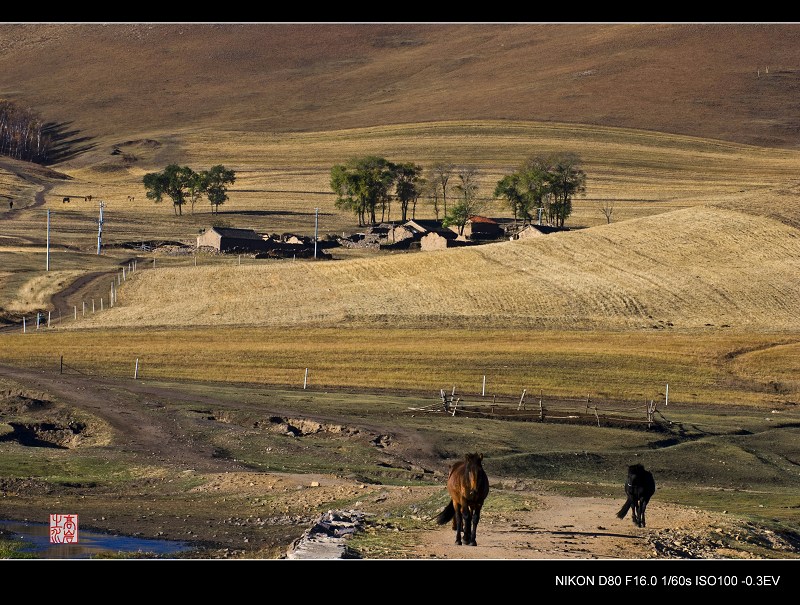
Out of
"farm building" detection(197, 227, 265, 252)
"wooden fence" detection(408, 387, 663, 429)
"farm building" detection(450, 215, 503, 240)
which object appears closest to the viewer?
"wooden fence" detection(408, 387, 663, 429)

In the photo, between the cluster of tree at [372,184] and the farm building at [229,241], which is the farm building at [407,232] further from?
the cluster of tree at [372,184]

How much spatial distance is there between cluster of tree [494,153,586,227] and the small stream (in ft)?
452

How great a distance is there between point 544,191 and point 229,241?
47415mm

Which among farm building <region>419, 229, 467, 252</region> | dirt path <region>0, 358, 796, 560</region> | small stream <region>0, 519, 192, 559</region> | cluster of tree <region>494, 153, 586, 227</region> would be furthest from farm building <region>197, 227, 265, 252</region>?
small stream <region>0, 519, 192, 559</region>

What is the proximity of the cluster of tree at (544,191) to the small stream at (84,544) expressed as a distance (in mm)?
137752

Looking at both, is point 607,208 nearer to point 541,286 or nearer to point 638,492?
point 541,286

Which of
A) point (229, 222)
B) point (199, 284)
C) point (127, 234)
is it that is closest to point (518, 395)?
point (199, 284)

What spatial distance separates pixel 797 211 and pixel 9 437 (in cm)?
8058

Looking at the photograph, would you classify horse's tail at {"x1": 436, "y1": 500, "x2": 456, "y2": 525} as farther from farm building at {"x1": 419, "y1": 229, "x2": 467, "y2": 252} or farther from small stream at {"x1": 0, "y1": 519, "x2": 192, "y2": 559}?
farm building at {"x1": 419, "y1": 229, "x2": 467, "y2": 252}

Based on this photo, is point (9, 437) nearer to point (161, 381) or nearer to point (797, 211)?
point (161, 381)

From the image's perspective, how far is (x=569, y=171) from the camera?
168m

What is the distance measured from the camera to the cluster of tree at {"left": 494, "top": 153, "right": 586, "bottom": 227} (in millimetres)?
166000

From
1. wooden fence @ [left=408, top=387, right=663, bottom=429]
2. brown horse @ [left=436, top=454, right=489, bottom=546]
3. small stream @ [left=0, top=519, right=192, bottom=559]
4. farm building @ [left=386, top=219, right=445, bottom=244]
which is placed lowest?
wooden fence @ [left=408, top=387, right=663, bottom=429]

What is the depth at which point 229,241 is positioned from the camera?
141250 millimetres
